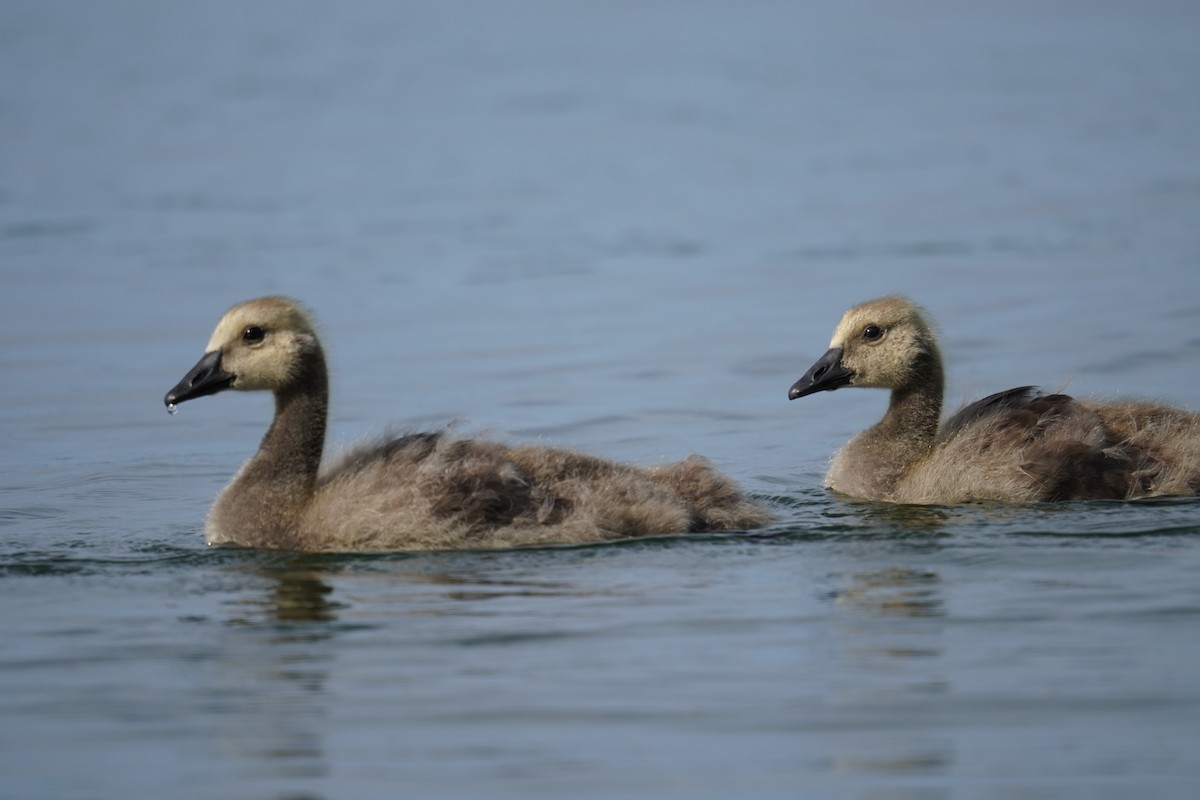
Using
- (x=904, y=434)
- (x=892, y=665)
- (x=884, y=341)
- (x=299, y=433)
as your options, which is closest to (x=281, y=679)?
(x=892, y=665)

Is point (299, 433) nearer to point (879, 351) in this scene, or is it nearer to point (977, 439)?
point (879, 351)

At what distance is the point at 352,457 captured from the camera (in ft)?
42.4

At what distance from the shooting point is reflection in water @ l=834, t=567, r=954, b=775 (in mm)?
8727

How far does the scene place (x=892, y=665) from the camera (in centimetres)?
996

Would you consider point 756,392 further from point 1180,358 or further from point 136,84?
point 136,84

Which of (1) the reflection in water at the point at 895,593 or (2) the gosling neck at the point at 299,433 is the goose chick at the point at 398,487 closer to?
(2) the gosling neck at the point at 299,433

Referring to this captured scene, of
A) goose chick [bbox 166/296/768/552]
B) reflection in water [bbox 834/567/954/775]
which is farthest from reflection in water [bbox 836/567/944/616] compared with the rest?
goose chick [bbox 166/296/768/552]

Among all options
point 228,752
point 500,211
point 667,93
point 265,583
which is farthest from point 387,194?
point 228,752

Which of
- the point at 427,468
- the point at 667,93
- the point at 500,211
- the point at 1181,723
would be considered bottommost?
the point at 1181,723

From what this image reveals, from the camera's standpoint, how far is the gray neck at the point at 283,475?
12.6 meters

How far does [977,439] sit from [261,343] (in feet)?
15.6

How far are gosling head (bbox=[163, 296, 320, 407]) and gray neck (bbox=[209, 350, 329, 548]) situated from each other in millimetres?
89

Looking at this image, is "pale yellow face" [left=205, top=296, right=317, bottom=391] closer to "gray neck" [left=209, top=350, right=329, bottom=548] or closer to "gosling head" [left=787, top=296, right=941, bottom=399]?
"gray neck" [left=209, top=350, right=329, bottom=548]

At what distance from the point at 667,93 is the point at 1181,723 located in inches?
1560
